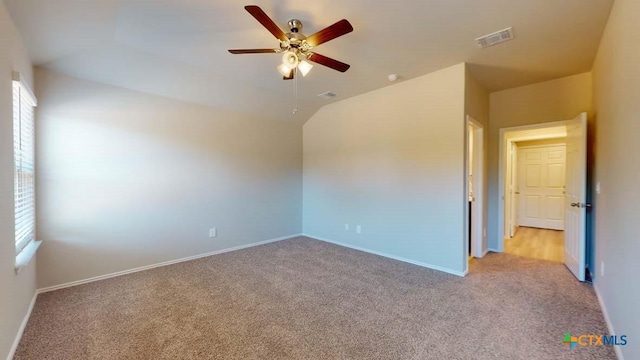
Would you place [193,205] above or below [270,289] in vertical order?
above

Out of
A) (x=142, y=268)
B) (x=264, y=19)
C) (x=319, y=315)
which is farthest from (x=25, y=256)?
(x=264, y=19)

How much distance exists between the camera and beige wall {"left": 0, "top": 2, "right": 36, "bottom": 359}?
1.72 m

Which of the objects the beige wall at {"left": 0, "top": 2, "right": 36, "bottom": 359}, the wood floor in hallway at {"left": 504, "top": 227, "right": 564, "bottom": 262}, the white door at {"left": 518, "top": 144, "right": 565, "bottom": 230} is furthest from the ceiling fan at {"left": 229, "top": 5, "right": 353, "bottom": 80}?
the white door at {"left": 518, "top": 144, "right": 565, "bottom": 230}

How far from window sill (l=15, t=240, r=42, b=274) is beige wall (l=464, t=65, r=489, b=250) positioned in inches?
184

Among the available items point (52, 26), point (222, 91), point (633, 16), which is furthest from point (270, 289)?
point (633, 16)

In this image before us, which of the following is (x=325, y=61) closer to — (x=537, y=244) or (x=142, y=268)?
(x=142, y=268)

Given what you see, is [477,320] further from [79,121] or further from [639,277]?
[79,121]

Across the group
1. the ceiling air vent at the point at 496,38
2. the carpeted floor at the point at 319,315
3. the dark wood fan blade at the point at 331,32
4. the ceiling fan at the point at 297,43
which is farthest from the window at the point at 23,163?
the ceiling air vent at the point at 496,38

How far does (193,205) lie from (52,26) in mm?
2475

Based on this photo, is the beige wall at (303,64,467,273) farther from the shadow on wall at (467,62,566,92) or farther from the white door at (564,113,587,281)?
the white door at (564,113,587,281)

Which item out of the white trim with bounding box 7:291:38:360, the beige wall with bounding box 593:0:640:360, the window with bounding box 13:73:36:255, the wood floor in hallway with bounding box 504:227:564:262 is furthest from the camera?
the wood floor in hallway with bounding box 504:227:564:262

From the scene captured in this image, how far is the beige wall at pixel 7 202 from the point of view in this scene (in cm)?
172

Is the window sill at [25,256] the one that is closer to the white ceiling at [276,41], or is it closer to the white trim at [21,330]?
the white trim at [21,330]

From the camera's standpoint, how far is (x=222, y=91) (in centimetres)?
379
